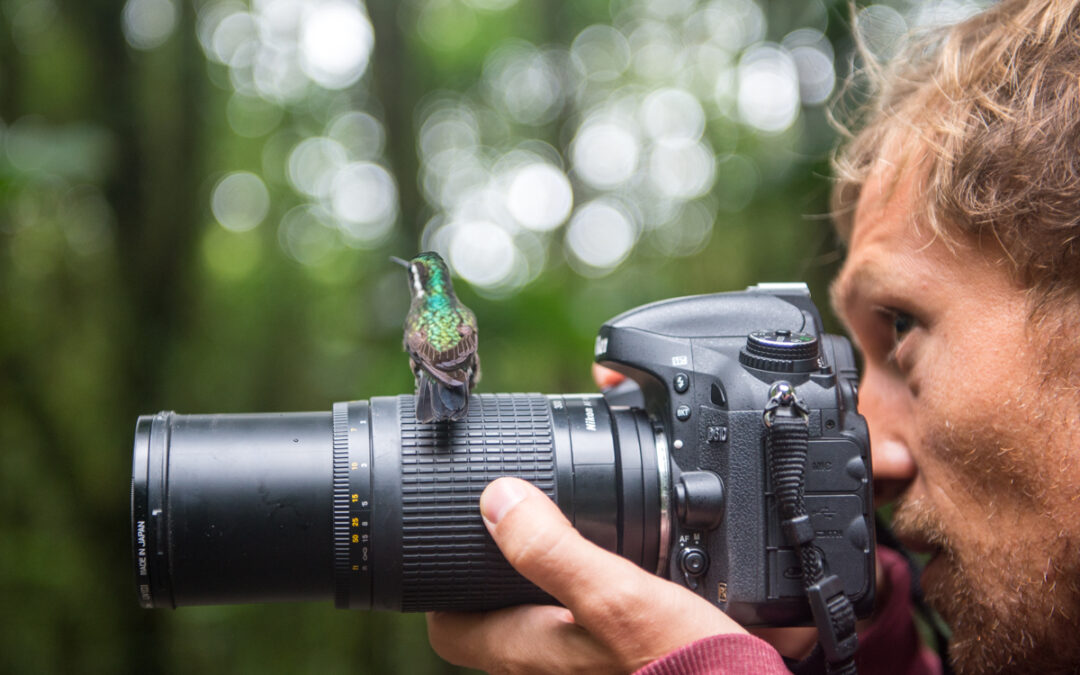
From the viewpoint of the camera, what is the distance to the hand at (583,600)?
104 centimetres

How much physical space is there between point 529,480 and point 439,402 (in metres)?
0.19

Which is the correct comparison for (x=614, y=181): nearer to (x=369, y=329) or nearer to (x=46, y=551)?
(x=369, y=329)

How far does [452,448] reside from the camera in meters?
1.26

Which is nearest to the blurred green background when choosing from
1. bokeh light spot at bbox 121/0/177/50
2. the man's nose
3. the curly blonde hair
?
bokeh light spot at bbox 121/0/177/50

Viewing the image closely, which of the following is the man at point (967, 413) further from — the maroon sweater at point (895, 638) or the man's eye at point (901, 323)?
the maroon sweater at point (895, 638)

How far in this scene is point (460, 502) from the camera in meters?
1.23

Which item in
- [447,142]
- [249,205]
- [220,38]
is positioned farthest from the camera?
[447,142]

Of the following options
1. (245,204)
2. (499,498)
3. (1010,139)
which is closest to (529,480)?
(499,498)

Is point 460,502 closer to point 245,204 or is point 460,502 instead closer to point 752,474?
point 752,474

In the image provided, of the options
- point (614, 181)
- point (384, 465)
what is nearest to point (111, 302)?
point (384, 465)

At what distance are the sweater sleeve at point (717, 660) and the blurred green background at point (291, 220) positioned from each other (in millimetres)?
1598

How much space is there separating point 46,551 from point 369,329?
150 cm

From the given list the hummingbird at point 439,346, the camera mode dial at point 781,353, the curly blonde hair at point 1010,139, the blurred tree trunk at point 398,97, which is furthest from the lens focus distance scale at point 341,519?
the blurred tree trunk at point 398,97

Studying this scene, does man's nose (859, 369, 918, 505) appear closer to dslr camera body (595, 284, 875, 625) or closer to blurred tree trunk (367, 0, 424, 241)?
dslr camera body (595, 284, 875, 625)
